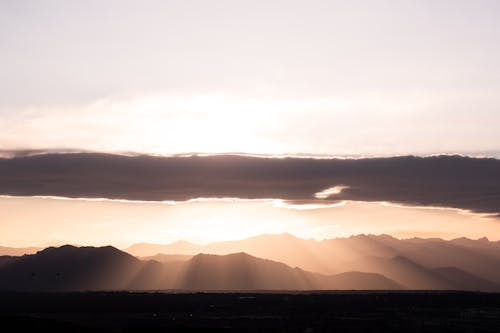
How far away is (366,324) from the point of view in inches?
6585

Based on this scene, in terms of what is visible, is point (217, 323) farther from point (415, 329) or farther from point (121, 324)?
point (415, 329)

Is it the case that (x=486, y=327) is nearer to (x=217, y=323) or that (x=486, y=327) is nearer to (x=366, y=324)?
(x=366, y=324)

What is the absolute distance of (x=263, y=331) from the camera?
462 ft

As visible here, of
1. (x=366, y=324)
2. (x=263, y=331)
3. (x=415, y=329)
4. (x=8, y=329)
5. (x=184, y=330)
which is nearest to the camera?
(x=8, y=329)

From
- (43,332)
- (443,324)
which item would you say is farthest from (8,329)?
(443,324)

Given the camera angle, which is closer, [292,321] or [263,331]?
[263,331]

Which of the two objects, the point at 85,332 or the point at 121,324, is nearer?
the point at 85,332

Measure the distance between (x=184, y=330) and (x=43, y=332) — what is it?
22.6m

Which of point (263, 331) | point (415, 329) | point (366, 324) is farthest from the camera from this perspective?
point (366, 324)

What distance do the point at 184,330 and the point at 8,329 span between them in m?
27.9

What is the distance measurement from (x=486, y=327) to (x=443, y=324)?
11647 mm

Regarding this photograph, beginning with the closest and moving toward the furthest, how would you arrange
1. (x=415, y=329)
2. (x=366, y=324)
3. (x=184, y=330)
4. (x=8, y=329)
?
(x=8, y=329)
(x=184, y=330)
(x=415, y=329)
(x=366, y=324)

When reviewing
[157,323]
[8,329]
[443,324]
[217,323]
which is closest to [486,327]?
[443,324]

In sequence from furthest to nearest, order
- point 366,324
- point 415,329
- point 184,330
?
point 366,324
point 415,329
point 184,330
